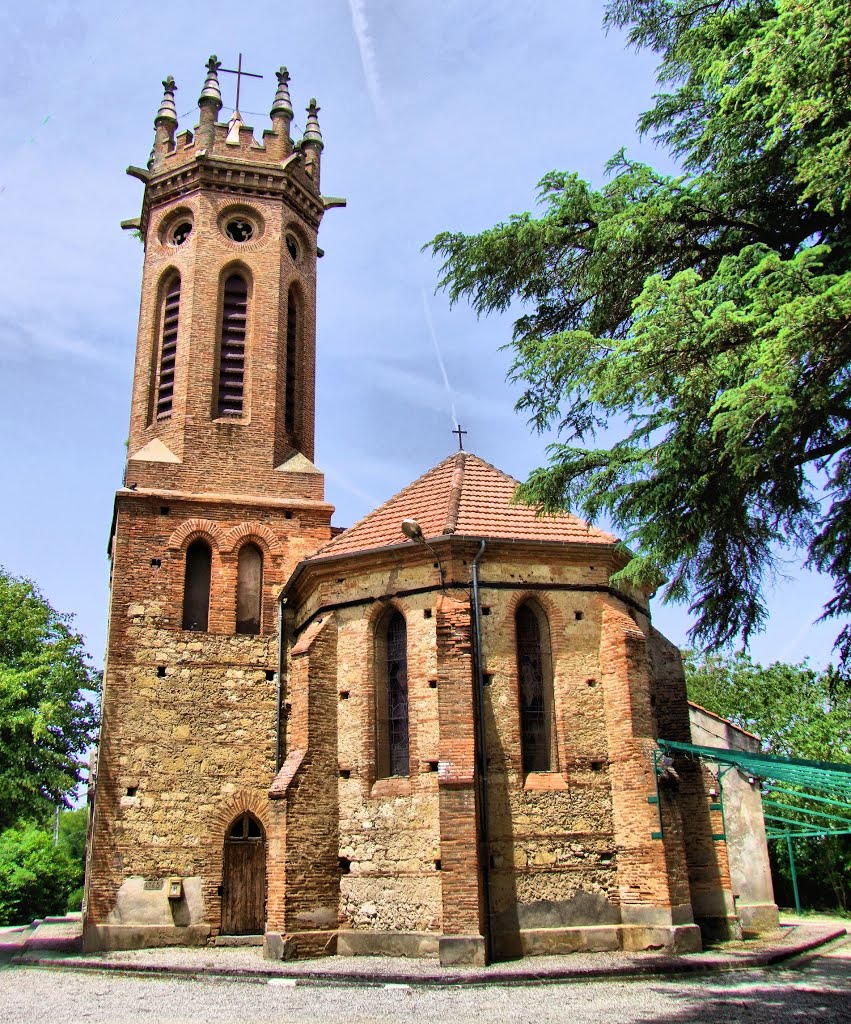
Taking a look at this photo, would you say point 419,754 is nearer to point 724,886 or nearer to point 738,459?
point 724,886

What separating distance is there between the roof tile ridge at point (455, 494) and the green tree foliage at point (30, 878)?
21526 millimetres

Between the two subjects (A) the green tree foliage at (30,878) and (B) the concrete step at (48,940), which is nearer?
(B) the concrete step at (48,940)

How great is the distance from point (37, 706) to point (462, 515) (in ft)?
63.3

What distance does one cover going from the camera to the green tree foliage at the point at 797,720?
27.5 metres

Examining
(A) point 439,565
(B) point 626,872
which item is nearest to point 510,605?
(A) point 439,565

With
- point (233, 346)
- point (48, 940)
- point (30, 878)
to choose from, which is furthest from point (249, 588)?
point (30, 878)

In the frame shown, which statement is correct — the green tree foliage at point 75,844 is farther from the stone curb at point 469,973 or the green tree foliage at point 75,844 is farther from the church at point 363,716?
the stone curb at point 469,973

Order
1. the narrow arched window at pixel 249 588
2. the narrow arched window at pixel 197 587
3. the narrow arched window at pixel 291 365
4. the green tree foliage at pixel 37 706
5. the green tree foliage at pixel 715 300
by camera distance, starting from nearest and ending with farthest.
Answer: the green tree foliage at pixel 715 300 < the narrow arched window at pixel 197 587 < the narrow arched window at pixel 249 588 < the narrow arched window at pixel 291 365 < the green tree foliage at pixel 37 706

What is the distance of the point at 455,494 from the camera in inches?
679

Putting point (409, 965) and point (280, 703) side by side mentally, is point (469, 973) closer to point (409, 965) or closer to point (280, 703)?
point (409, 965)

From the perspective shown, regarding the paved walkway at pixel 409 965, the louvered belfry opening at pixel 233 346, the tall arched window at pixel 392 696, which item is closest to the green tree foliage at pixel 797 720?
the paved walkway at pixel 409 965

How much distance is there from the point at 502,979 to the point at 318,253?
58.1 ft

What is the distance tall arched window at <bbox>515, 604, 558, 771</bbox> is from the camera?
49.5 ft

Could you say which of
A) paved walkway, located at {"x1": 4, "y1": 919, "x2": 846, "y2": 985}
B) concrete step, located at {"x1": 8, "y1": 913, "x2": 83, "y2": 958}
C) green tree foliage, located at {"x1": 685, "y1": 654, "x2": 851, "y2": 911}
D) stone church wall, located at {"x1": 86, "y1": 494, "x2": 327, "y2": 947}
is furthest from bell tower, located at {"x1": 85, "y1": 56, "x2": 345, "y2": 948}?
green tree foliage, located at {"x1": 685, "y1": 654, "x2": 851, "y2": 911}
